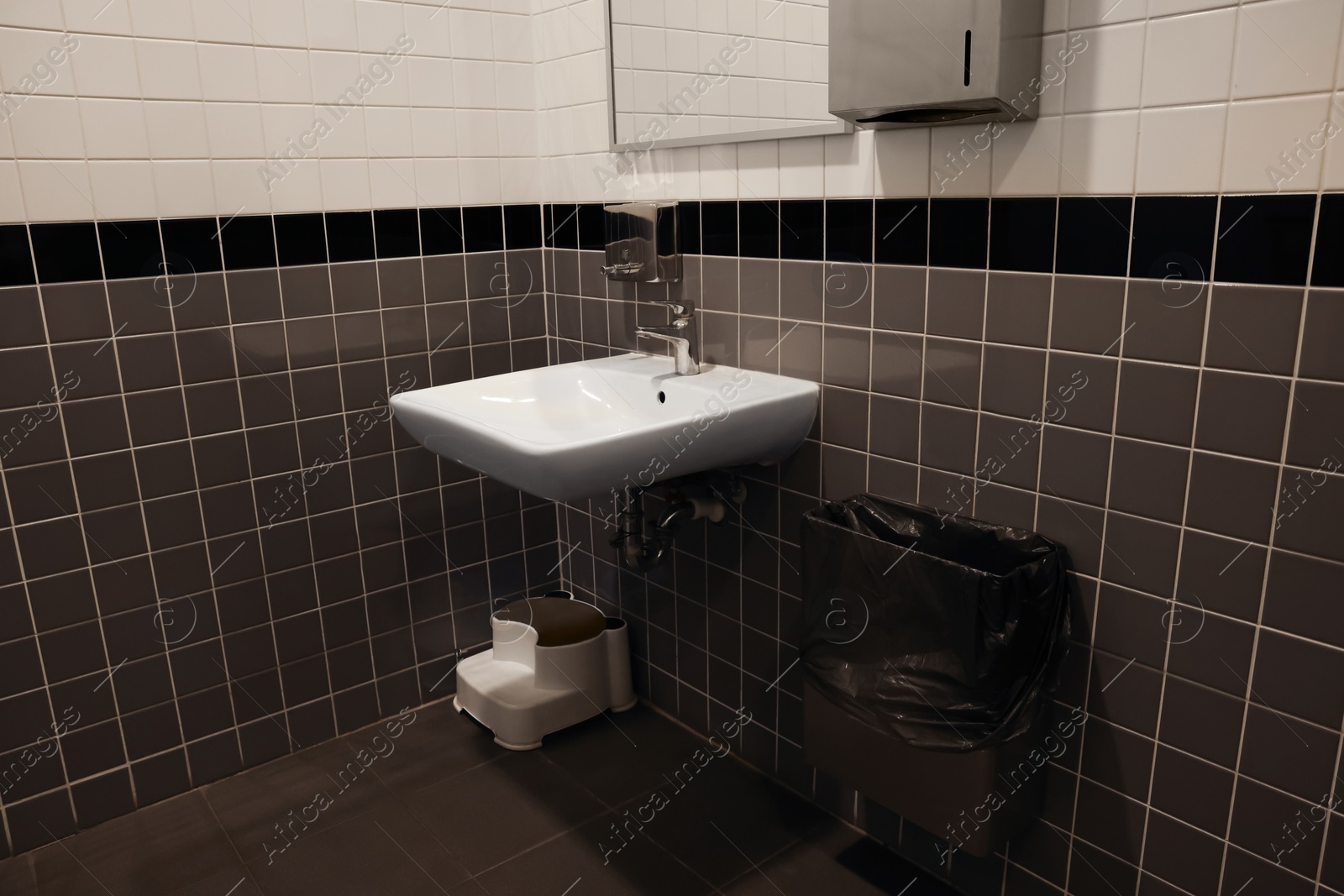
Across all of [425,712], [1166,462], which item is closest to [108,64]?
[425,712]

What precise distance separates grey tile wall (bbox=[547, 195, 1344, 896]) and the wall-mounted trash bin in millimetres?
68

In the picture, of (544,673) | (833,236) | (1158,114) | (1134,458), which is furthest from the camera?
(544,673)

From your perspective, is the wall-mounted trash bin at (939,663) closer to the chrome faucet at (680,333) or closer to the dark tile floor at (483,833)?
the dark tile floor at (483,833)

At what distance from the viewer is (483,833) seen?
1.96 metres

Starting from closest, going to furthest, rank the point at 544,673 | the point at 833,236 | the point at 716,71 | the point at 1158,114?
1. the point at 1158,114
2. the point at 833,236
3. the point at 716,71
4. the point at 544,673

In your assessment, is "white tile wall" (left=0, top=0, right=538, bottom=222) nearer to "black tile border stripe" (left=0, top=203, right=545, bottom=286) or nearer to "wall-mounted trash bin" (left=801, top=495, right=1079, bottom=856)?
"black tile border stripe" (left=0, top=203, right=545, bottom=286)

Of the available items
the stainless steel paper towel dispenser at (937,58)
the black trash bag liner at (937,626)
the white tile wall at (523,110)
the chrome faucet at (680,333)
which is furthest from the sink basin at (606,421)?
the stainless steel paper towel dispenser at (937,58)

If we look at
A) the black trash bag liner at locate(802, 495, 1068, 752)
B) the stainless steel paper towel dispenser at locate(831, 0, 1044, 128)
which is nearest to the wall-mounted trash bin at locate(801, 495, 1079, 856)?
the black trash bag liner at locate(802, 495, 1068, 752)

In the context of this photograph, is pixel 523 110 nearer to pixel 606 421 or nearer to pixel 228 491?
pixel 606 421

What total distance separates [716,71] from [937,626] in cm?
119

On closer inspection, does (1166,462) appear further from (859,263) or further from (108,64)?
(108,64)

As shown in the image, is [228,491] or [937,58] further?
[228,491]

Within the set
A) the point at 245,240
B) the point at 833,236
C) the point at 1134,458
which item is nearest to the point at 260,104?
the point at 245,240

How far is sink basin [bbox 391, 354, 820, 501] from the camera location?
4.91 ft
